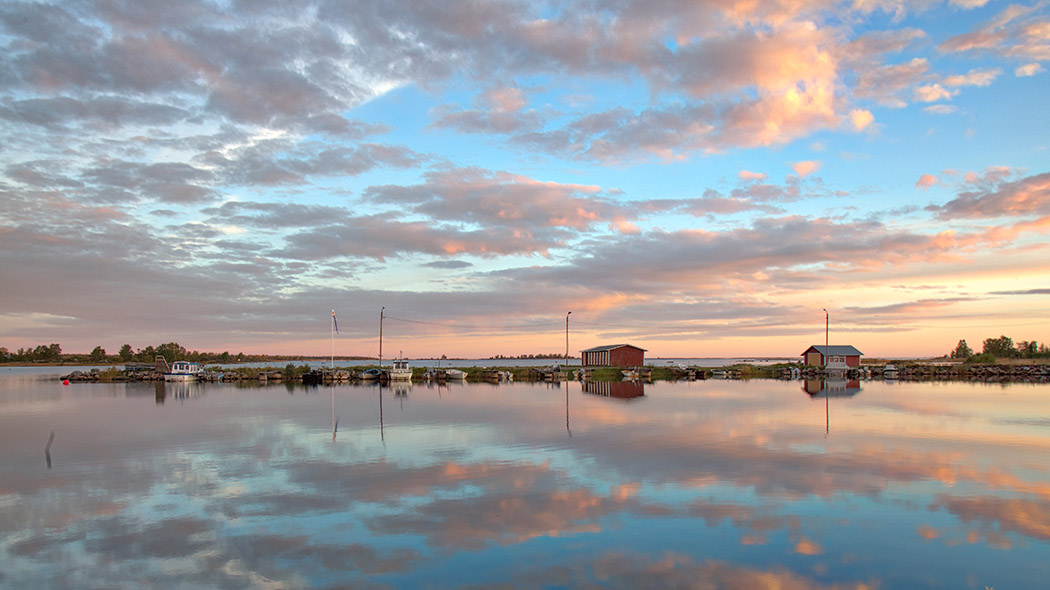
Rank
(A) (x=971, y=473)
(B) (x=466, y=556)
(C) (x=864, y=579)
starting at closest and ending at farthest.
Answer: (C) (x=864, y=579) → (B) (x=466, y=556) → (A) (x=971, y=473)

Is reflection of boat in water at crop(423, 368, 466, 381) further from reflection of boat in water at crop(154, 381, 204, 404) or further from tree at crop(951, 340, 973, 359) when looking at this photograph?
tree at crop(951, 340, 973, 359)

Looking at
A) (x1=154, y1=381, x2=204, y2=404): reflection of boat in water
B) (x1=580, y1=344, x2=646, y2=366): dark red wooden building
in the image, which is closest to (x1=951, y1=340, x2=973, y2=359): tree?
(x1=580, y1=344, x2=646, y2=366): dark red wooden building

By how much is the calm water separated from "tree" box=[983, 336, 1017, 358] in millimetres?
148737

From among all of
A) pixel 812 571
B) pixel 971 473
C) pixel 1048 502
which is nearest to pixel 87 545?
pixel 812 571

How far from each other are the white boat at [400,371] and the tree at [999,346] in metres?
143

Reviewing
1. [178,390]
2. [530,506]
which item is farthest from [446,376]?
[530,506]

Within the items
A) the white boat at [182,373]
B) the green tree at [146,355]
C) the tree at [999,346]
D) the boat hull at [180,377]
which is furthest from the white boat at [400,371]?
the tree at [999,346]

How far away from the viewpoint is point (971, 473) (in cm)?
2164

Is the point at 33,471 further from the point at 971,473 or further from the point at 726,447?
the point at 971,473

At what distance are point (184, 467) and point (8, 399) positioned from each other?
53.5 m

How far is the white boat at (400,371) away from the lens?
97.6 metres

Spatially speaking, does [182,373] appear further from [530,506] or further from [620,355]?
[530,506]

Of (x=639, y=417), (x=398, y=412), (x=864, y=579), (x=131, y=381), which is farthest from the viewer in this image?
(x=131, y=381)

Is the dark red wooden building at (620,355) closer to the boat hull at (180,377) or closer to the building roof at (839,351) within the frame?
the building roof at (839,351)
